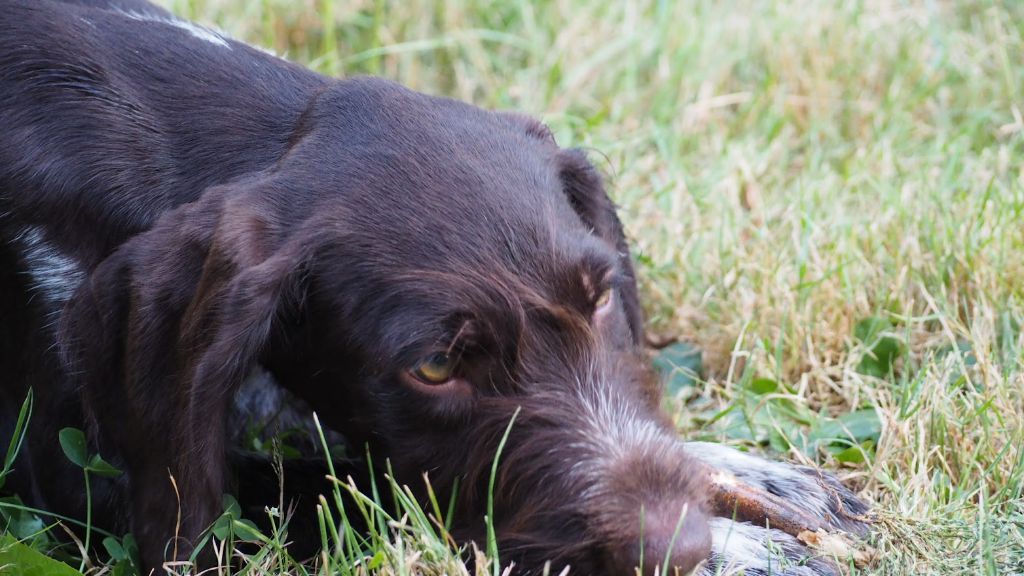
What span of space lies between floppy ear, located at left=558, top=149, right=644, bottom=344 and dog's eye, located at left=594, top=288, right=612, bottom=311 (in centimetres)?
37

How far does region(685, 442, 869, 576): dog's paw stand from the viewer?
2990mm

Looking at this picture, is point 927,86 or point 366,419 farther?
point 927,86

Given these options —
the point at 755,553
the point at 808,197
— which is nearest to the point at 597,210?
the point at 755,553

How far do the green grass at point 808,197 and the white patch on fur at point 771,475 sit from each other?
0.39 ft

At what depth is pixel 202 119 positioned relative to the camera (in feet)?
10.7

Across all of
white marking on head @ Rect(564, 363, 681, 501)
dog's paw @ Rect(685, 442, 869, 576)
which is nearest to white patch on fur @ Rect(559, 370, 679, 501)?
white marking on head @ Rect(564, 363, 681, 501)

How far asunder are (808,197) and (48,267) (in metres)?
2.68

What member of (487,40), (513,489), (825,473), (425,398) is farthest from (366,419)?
(487,40)

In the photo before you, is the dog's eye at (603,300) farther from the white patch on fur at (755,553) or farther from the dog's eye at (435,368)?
the white patch on fur at (755,553)

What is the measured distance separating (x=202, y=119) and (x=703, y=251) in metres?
1.98

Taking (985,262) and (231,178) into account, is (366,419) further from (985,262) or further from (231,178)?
(985,262)

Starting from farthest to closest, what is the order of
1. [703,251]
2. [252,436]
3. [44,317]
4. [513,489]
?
1. [703,251]
2. [252,436]
3. [44,317]
4. [513,489]

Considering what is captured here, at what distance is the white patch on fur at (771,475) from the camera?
3291 millimetres

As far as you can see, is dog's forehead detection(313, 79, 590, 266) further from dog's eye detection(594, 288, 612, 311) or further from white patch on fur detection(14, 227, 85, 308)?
white patch on fur detection(14, 227, 85, 308)
